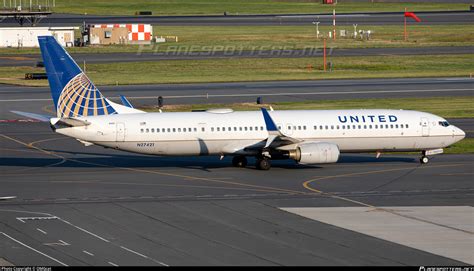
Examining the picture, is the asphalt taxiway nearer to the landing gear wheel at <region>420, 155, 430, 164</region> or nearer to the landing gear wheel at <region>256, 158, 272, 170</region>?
the landing gear wheel at <region>420, 155, 430, 164</region>

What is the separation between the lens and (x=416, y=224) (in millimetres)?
46250

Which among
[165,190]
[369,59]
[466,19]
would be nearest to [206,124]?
[165,190]

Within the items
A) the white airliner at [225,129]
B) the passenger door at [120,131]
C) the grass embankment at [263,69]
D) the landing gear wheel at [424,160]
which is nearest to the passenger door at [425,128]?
the white airliner at [225,129]

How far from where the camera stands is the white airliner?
6112 cm

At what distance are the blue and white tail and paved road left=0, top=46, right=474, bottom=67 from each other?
71538mm

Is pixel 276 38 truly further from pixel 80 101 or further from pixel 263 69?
pixel 80 101

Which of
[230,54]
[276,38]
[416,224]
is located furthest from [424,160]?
[276,38]

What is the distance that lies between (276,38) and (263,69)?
3568 cm

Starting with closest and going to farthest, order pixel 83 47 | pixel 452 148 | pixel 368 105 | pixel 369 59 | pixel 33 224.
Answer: pixel 33 224
pixel 452 148
pixel 368 105
pixel 369 59
pixel 83 47

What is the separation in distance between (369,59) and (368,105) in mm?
42375

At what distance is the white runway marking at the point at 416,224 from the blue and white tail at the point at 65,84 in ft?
59.0

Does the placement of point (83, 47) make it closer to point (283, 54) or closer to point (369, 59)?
point (283, 54)

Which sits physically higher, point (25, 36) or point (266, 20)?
point (266, 20)

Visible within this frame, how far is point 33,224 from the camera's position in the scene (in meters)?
46.2
